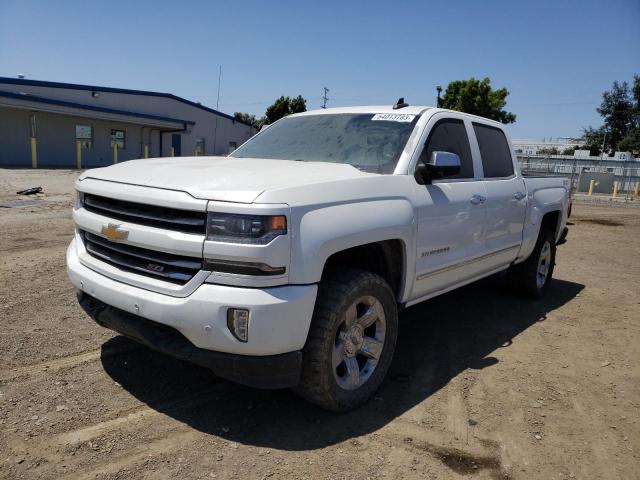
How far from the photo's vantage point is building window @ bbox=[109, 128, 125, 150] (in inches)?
1134

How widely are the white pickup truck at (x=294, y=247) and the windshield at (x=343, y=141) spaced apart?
2 centimetres

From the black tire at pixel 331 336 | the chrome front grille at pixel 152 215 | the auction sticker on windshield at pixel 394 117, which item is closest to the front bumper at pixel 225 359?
the black tire at pixel 331 336

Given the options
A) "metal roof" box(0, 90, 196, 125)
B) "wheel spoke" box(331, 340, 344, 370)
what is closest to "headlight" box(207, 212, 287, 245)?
"wheel spoke" box(331, 340, 344, 370)

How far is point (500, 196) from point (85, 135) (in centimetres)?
2716

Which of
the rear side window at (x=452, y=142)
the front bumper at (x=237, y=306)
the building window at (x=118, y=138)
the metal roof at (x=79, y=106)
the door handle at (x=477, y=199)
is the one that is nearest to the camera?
the front bumper at (x=237, y=306)

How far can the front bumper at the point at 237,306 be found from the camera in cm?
254

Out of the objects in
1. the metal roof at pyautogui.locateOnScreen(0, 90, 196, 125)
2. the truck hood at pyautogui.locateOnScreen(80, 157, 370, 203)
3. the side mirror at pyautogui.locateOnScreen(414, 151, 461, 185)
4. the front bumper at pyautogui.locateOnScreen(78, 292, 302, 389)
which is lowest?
the front bumper at pyautogui.locateOnScreen(78, 292, 302, 389)

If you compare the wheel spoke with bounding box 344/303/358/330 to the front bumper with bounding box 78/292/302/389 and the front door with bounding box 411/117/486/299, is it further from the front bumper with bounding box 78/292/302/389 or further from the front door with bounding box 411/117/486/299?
the front door with bounding box 411/117/486/299

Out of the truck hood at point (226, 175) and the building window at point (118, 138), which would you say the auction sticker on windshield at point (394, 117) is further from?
the building window at point (118, 138)

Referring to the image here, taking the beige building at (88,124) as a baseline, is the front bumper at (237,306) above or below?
below

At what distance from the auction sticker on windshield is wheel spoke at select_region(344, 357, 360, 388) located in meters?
1.89

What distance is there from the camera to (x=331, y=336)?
2.86 meters

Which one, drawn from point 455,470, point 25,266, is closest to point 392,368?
point 455,470

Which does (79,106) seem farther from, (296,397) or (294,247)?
(294,247)
